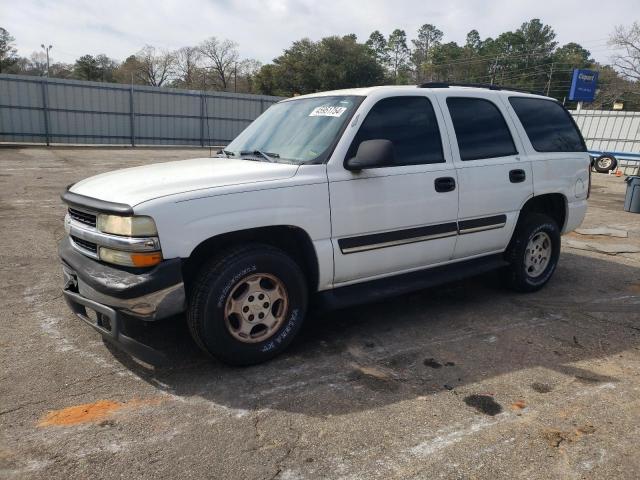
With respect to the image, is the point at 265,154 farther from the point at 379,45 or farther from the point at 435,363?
the point at 379,45

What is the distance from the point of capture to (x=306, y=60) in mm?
46594

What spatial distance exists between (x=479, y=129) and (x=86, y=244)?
130 inches

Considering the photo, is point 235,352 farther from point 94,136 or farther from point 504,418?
point 94,136

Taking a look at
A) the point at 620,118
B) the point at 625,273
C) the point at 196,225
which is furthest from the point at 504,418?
the point at 620,118

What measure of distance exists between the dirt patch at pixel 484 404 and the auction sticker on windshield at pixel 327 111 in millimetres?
2178

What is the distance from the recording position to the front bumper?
288 cm

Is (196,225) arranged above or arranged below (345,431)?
above

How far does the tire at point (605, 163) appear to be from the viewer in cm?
2081

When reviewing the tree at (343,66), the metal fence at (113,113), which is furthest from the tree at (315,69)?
the metal fence at (113,113)

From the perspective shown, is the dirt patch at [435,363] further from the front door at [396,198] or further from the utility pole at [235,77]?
the utility pole at [235,77]

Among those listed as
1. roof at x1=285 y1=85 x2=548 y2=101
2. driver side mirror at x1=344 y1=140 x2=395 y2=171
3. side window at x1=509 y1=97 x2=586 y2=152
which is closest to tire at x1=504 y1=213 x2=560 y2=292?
side window at x1=509 y1=97 x2=586 y2=152

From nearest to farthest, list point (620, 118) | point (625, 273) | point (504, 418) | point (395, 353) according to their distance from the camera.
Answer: point (504, 418)
point (395, 353)
point (625, 273)
point (620, 118)

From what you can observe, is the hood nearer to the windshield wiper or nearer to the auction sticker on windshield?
the windshield wiper

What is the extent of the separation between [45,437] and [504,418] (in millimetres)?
2521
